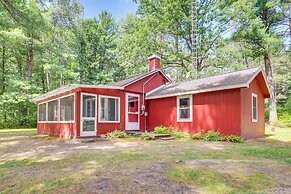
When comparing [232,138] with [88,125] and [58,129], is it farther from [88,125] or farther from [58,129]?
[58,129]

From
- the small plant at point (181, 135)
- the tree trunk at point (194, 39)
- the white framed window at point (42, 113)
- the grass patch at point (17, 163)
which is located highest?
the tree trunk at point (194, 39)

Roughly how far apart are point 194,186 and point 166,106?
9.19 m

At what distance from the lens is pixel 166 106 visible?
503 inches

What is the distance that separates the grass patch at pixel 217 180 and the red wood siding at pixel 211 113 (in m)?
5.64

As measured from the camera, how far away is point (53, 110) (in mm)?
13180

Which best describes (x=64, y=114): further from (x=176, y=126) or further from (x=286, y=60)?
(x=286, y=60)

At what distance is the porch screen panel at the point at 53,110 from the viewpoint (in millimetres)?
12731

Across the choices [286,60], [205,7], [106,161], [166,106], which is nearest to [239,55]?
[205,7]

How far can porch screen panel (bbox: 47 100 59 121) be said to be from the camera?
12.7 m

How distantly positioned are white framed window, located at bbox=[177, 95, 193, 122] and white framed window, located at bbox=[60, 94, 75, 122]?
5551mm

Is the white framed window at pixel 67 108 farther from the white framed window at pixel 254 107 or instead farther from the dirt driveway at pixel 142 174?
the white framed window at pixel 254 107

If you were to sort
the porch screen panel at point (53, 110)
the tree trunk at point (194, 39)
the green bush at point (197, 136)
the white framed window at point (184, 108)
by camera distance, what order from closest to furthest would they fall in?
the green bush at point (197, 136) → the white framed window at point (184, 108) → the porch screen panel at point (53, 110) → the tree trunk at point (194, 39)

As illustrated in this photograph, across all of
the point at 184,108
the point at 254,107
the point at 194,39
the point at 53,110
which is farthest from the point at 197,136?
the point at 194,39

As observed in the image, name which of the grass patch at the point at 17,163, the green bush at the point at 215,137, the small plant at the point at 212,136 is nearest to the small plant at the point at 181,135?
the green bush at the point at 215,137
